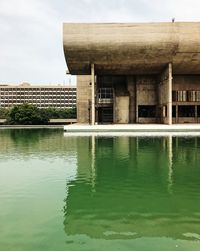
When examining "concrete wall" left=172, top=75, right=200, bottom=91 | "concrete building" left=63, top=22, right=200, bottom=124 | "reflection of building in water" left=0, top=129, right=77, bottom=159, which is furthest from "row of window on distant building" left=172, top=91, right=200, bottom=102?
"reflection of building in water" left=0, top=129, right=77, bottom=159

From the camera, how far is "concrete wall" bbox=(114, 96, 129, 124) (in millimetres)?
46594

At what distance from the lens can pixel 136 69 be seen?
138 feet

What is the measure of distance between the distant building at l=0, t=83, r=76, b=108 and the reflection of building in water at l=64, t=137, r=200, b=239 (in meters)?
123

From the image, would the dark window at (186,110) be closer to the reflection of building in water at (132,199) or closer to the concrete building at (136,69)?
the concrete building at (136,69)

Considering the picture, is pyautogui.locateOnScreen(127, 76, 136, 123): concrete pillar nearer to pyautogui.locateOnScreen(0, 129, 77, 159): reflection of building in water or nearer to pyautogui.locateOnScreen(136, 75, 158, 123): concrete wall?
pyautogui.locateOnScreen(136, 75, 158, 123): concrete wall

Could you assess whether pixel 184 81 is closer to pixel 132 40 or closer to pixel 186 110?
pixel 186 110

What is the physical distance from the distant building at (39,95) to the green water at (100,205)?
122866 mm

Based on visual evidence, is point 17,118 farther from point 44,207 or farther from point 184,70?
point 44,207

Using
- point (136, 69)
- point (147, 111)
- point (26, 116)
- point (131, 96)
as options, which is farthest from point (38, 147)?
point (26, 116)

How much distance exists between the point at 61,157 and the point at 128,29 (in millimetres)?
22554

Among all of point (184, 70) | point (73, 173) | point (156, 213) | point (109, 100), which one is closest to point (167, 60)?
point (184, 70)

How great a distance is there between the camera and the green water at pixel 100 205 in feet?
18.9

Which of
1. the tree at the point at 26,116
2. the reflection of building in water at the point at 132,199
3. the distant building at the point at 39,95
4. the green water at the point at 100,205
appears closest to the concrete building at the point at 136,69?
the tree at the point at 26,116

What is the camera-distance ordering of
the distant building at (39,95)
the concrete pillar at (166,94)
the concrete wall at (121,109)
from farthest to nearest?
1. the distant building at (39,95)
2. the concrete wall at (121,109)
3. the concrete pillar at (166,94)
